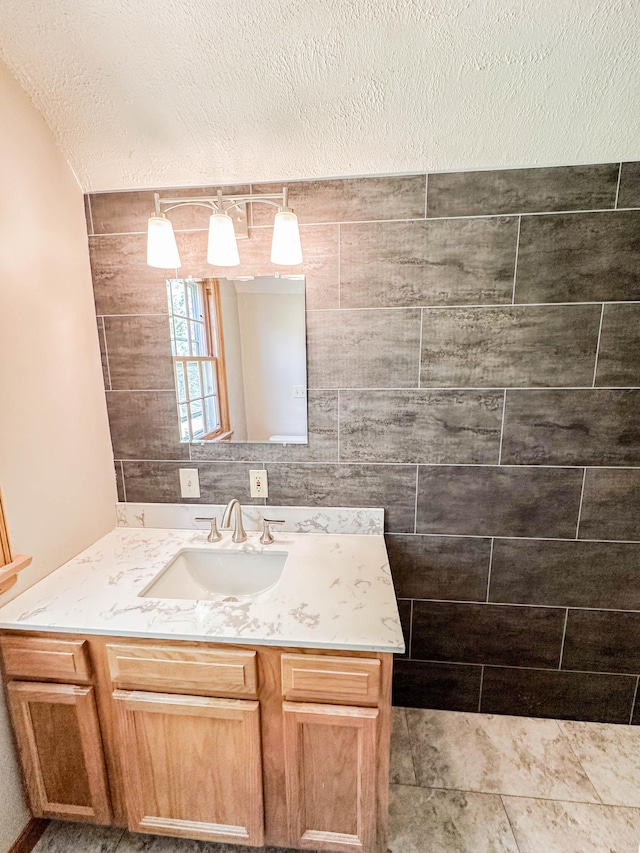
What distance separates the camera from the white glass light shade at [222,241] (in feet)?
4.22

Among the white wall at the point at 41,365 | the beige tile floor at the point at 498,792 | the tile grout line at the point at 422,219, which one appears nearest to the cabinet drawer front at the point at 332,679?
the beige tile floor at the point at 498,792

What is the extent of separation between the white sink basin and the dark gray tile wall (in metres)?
0.25

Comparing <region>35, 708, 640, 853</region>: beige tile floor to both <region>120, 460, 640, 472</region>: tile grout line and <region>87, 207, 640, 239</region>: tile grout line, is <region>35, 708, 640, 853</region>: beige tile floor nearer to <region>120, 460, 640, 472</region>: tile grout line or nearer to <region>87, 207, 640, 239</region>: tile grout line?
<region>120, 460, 640, 472</region>: tile grout line

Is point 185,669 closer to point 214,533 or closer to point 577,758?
point 214,533

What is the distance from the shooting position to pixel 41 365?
1.28m

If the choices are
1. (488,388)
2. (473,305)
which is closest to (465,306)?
(473,305)

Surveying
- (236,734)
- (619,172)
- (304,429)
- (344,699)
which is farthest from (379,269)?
(236,734)

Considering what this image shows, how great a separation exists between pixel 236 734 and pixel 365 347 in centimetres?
130

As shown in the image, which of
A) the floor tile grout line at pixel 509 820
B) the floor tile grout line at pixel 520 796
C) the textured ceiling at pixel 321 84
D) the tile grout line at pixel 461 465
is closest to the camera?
the textured ceiling at pixel 321 84

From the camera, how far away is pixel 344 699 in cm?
104

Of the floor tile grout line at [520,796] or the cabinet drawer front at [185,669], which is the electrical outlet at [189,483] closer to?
the cabinet drawer front at [185,669]

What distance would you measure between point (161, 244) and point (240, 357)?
0.46m

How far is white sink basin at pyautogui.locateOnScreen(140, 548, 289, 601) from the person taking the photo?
1.41 m

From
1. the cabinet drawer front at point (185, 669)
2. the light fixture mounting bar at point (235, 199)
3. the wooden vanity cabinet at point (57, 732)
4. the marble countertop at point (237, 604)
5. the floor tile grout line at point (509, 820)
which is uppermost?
the light fixture mounting bar at point (235, 199)
